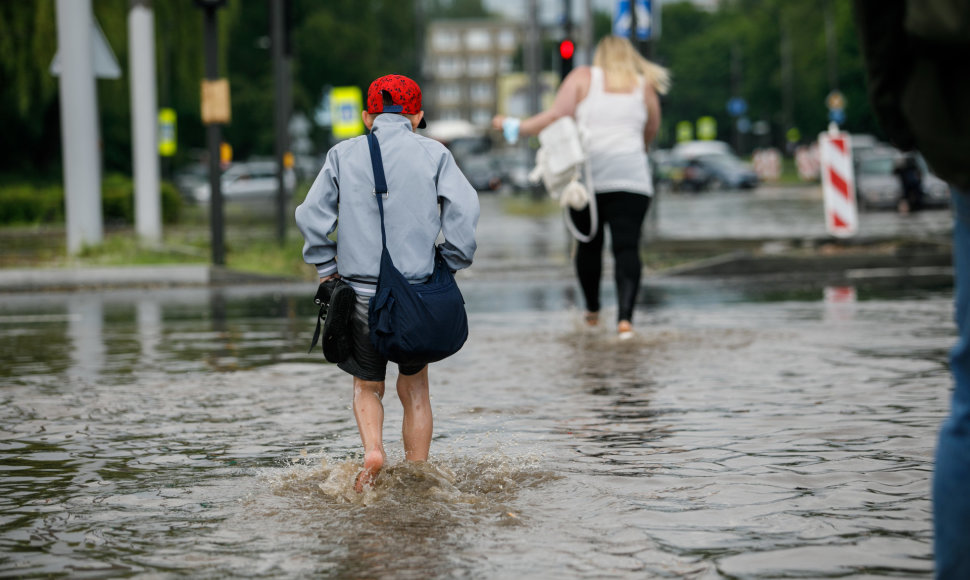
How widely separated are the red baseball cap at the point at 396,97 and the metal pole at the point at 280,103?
15.2 metres

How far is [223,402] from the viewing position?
8234 millimetres

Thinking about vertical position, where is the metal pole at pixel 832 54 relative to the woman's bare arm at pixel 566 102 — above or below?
above

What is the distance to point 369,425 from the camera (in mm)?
5711

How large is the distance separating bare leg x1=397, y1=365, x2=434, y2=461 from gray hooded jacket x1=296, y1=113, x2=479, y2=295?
475 millimetres

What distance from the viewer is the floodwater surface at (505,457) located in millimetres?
4777

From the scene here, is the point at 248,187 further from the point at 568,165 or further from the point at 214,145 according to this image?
the point at 568,165

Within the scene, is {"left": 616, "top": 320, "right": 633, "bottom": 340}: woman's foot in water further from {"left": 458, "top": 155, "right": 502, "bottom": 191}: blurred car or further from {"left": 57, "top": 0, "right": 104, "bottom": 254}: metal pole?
{"left": 458, "top": 155, "right": 502, "bottom": 191}: blurred car

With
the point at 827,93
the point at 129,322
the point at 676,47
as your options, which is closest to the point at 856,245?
the point at 129,322

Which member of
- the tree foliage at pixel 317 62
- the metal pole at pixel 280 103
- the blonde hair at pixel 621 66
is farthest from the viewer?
the tree foliage at pixel 317 62

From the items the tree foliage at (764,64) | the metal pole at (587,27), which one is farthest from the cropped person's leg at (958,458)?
the tree foliage at (764,64)

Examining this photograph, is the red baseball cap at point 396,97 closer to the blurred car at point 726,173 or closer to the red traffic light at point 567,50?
the red traffic light at point 567,50

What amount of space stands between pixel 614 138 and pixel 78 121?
34.1ft

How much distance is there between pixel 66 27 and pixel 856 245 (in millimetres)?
9701

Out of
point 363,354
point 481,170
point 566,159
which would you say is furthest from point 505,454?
point 481,170
